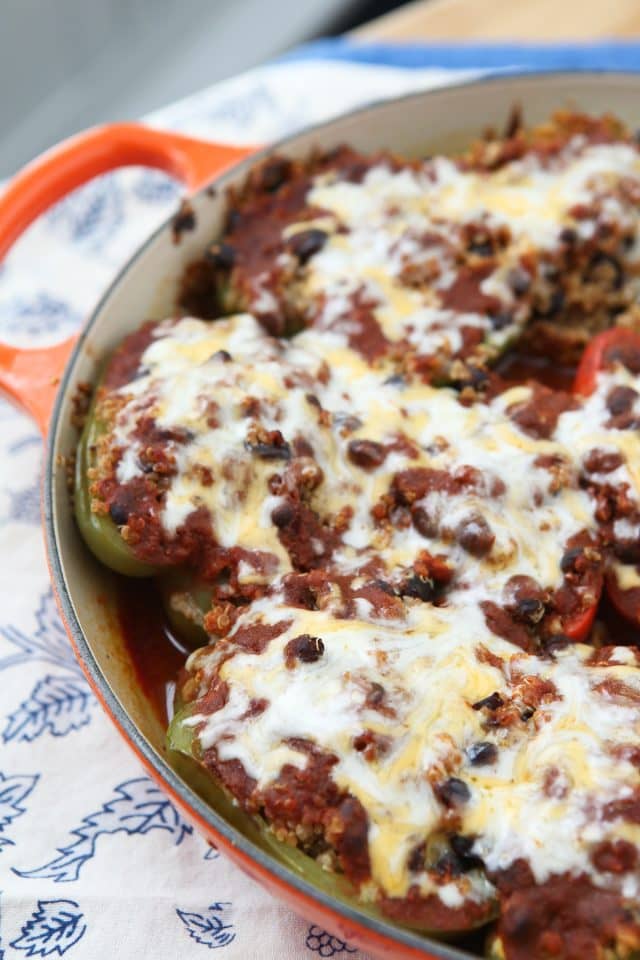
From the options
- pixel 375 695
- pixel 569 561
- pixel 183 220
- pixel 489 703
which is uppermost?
pixel 183 220

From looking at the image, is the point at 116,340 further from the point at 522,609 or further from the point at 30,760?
the point at 522,609

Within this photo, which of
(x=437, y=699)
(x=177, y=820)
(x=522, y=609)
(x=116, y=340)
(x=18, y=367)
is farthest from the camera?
(x=116, y=340)

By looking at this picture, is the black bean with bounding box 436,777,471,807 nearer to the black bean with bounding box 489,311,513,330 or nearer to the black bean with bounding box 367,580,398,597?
the black bean with bounding box 367,580,398,597

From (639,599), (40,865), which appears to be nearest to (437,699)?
(639,599)

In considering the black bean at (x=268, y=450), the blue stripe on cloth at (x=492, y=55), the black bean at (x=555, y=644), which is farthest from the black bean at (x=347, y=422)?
the blue stripe on cloth at (x=492, y=55)

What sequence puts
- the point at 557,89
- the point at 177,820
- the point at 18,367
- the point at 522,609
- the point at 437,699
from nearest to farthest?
the point at 437,699
the point at 522,609
the point at 177,820
the point at 18,367
the point at 557,89

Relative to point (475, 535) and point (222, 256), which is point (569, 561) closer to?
point (475, 535)

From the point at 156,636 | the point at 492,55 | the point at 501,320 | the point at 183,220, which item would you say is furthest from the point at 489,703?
the point at 492,55
